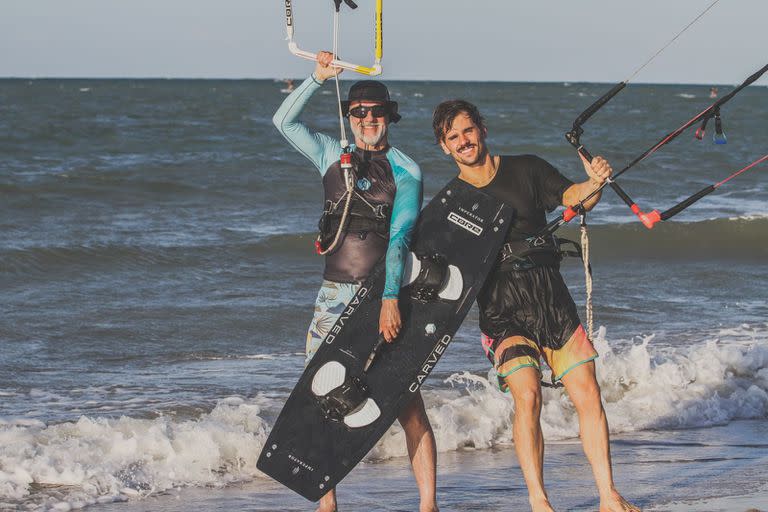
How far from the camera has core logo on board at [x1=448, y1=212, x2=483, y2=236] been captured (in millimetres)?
4516

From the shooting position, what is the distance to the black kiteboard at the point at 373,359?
14.8ft

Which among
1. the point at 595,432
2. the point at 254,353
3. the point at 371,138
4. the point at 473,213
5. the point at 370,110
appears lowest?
the point at 254,353

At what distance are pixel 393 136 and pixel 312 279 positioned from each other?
17954 mm

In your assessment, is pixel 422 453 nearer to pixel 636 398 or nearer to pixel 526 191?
pixel 526 191

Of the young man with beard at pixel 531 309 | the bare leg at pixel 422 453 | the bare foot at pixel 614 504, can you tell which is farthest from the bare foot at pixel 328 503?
the bare foot at pixel 614 504

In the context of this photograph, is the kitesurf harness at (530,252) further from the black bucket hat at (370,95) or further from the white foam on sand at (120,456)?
the white foam on sand at (120,456)

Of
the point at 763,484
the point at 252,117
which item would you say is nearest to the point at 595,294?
the point at 763,484

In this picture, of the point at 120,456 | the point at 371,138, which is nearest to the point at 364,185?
the point at 371,138

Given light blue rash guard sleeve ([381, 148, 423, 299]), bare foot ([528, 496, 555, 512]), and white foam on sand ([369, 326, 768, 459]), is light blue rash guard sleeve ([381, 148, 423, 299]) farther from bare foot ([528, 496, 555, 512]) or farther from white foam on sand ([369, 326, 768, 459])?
white foam on sand ([369, 326, 768, 459])

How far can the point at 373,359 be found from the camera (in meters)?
4.54

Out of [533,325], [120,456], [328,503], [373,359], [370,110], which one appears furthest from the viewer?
[120,456]

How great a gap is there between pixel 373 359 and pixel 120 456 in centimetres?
205

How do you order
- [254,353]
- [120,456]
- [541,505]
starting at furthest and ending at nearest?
[254,353]
[120,456]
[541,505]

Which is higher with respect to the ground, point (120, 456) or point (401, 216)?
point (401, 216)
